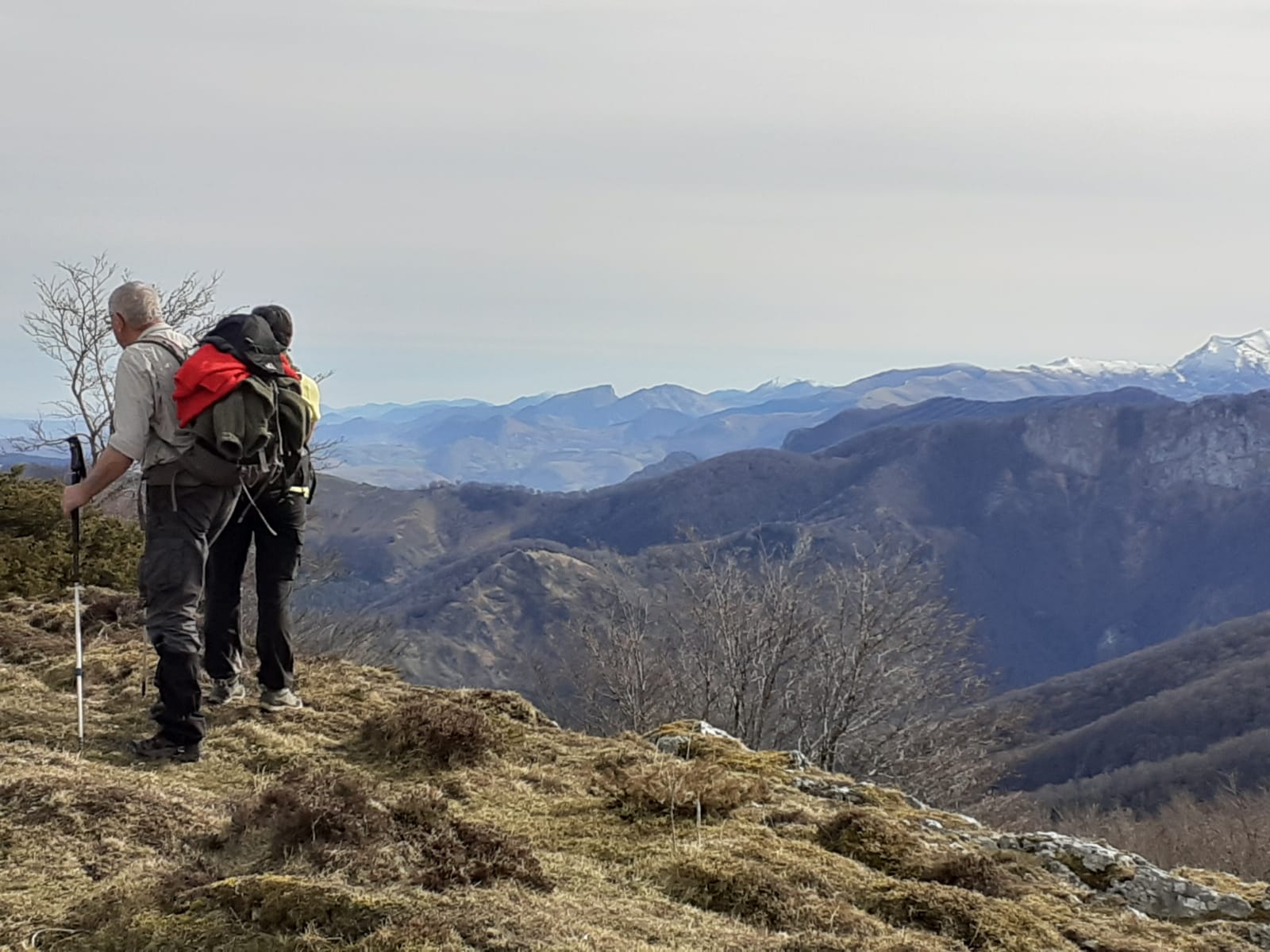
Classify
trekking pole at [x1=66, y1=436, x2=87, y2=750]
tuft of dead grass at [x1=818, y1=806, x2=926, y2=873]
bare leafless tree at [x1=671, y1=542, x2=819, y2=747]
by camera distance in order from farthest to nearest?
bare leafless tree at [x1=671, y1=542, x2=819, y2=747] < trekking pole at [x1=66, y1=436, x2=87, y2=750] < tuft of dead grass at [x1=818, y1=806, x2=926, y2=873]

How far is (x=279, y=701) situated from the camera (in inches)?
283

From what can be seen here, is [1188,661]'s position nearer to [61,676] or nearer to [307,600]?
[307,600]

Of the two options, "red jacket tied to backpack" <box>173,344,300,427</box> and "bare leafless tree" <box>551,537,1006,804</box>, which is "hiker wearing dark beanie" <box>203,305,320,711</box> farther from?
"bare leafless tree" <box>551,537,1006,804</box>

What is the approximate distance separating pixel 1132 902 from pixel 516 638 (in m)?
171

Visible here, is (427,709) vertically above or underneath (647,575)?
above

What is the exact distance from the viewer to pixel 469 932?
3.80 meters

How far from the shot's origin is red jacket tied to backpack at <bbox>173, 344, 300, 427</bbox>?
567cm

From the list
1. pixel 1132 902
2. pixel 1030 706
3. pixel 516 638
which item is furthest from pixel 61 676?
pixel 516 638

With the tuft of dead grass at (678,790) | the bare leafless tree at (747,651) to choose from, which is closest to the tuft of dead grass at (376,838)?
the tuft of dead grass at (678,790)

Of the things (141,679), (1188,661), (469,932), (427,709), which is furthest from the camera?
(1188,661)

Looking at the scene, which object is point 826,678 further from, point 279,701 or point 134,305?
point 134,305

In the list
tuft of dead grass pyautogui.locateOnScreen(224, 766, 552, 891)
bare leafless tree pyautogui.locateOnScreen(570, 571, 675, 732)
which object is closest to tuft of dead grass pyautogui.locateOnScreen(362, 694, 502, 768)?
tuft of dead grass pyautogui.locateOnScreen(224, 766, 552, 891)

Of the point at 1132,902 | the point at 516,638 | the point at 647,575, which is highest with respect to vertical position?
the point at 1132,902

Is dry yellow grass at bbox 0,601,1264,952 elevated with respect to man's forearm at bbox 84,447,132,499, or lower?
lower
